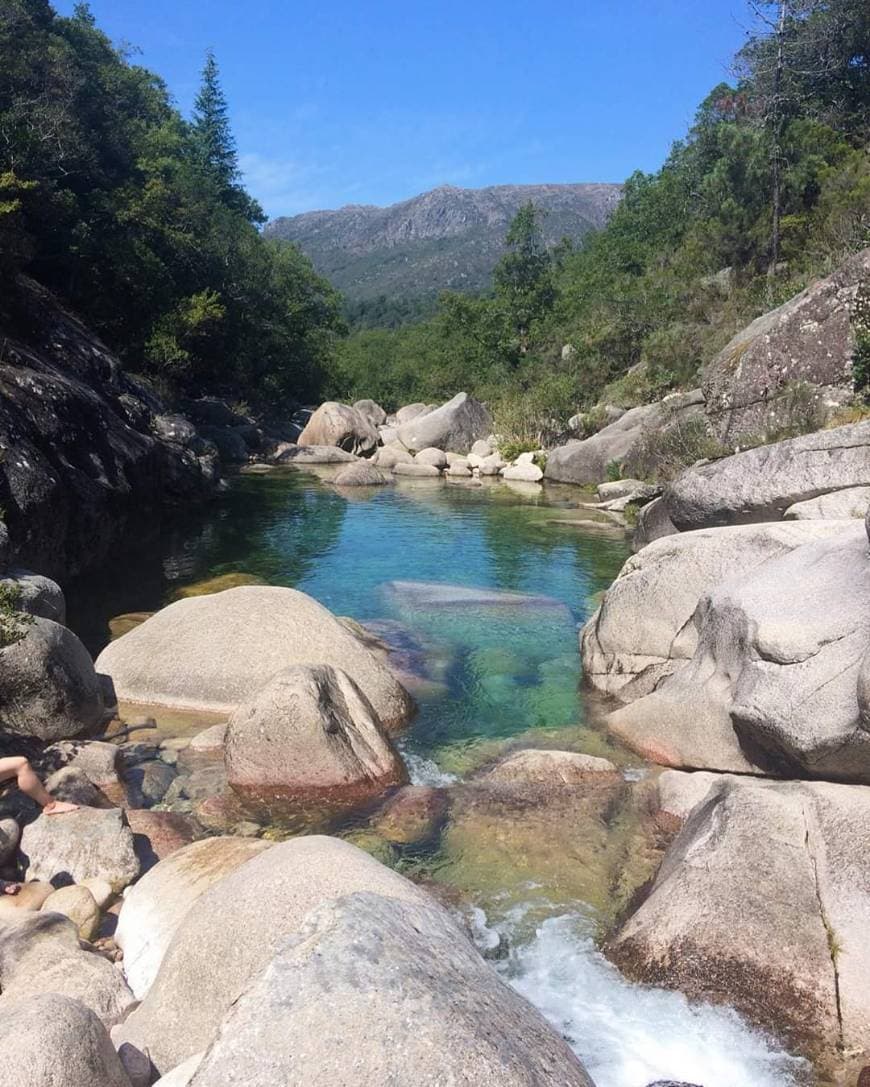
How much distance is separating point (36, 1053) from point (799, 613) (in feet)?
21.4

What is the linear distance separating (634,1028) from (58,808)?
4479mm

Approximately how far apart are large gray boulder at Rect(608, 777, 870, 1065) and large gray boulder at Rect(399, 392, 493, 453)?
32.9 meters

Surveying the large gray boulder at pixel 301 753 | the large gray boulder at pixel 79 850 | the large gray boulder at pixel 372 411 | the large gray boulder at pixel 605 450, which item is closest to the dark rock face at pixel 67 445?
the large gray boulder at pixel 301 753

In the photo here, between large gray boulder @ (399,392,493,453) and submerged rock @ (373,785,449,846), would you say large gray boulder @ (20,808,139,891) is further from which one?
large gray boulder @ (399,392,493,453)

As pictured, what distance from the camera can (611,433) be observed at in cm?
2953

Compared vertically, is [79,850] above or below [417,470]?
above

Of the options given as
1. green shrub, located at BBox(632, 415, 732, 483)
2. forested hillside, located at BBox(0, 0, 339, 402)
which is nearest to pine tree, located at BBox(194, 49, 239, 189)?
forested hillside, located at BBox(0, 0, 339, 402)

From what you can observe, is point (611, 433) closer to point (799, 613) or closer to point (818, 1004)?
point (799, 613)

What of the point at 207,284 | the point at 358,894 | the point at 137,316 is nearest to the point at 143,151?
the point at 207,284

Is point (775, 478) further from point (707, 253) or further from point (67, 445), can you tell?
point (707, 253)

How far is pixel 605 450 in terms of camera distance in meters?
29.0

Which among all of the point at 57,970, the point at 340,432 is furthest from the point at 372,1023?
the point at 340,432

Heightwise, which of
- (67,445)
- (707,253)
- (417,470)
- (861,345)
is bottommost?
(417,470)

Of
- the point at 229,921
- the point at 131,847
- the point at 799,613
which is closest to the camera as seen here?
the point at 229,921
